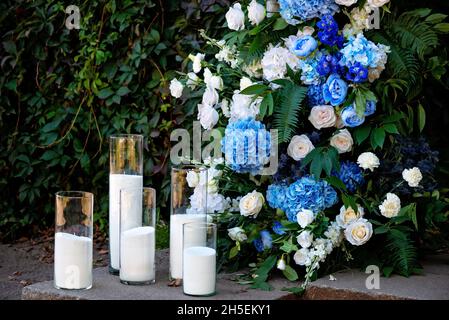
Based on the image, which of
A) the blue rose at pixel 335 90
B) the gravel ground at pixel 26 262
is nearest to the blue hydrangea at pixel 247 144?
the blue rose at pixel 335 90

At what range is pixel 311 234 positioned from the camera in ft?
8.93

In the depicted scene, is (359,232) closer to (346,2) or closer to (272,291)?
(272,291)

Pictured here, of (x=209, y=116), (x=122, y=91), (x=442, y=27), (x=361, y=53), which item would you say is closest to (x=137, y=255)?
(x=209, y=116)

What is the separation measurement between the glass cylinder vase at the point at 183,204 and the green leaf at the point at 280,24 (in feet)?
2.15

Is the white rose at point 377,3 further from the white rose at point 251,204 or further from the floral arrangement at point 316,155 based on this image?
the white rose at point 251,204

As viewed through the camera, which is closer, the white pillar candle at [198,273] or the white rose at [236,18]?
the white pillar candle at [198,273]

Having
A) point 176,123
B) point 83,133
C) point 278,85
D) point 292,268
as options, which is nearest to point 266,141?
point 278,85

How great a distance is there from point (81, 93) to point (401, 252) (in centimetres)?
258

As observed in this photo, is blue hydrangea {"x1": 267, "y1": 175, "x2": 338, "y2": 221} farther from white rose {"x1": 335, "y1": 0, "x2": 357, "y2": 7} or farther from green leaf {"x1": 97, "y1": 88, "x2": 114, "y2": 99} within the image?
green leaf {"x1": 97, "y1": 88, "x2": 114, "y2": 99}

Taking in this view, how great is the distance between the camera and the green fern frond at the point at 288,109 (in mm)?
2764

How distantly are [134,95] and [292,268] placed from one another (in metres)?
2.01

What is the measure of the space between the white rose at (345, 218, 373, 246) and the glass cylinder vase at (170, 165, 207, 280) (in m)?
0.50

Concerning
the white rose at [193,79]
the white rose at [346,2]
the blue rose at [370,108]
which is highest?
the white rose at [346,2]
